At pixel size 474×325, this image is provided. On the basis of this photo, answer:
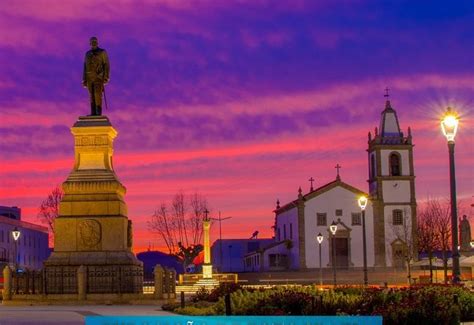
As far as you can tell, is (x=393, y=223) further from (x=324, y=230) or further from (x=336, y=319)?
(x=336, y=319)

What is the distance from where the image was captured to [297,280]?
87.2 m

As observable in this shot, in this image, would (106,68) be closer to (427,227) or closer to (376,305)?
(376,305)

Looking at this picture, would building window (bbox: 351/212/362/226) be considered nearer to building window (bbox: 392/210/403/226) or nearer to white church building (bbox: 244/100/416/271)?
white church building (bbox: 244/100/416/271)

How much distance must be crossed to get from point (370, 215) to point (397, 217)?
2.98m

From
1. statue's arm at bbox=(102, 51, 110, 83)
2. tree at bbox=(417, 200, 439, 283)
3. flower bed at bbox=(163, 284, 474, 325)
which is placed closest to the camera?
flower bed at bbox=(163, 284, 474, 325)

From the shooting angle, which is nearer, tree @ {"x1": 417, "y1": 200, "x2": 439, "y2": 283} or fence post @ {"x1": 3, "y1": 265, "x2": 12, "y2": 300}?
fence post @ {"x1": 3, "y1": 265, "x2": 12, "y2": 300}

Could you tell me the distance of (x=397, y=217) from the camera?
101188mm

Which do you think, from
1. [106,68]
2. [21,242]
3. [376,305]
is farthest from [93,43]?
[21,242]

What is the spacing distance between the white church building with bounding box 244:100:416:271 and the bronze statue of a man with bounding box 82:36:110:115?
210ft

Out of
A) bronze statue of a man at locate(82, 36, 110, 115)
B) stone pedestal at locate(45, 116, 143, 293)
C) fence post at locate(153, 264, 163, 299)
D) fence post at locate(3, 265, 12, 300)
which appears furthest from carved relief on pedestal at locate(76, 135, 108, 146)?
fence post at locate(3, 265, 12, 300)

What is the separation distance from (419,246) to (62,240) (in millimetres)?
64952

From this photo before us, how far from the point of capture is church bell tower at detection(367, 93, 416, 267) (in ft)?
327

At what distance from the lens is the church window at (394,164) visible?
103 meters

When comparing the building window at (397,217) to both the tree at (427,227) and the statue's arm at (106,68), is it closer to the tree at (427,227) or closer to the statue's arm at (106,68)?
the tree at (427,227)
